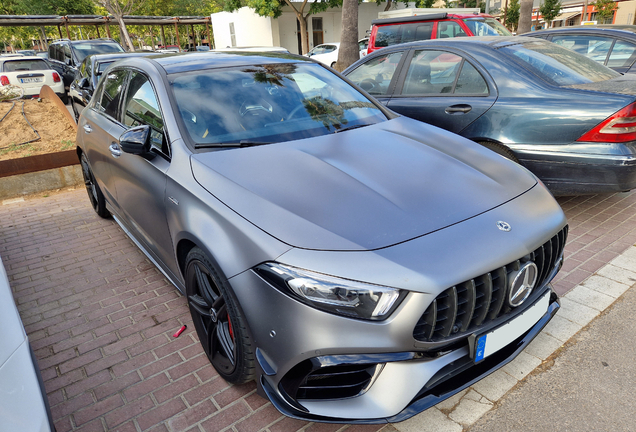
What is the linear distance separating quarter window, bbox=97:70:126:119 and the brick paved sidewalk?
1.29 m

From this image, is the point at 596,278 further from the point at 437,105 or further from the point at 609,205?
the point at 437,105

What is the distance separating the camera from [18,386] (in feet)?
4.85

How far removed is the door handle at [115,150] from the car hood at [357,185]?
4.10 ft

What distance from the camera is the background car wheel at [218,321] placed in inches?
81.8

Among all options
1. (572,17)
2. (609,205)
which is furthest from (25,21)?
(572,17)

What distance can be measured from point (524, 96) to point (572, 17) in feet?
179

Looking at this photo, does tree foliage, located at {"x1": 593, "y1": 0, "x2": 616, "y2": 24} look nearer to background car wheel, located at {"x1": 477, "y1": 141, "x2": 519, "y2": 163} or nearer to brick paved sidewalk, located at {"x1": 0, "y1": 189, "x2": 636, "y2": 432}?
brick paved sidewalk, located at {"x1": 0, "y1": 189, "x2": 636, "y2": 432}

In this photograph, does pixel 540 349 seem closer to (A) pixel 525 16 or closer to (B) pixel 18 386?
(B) pixel 18 386

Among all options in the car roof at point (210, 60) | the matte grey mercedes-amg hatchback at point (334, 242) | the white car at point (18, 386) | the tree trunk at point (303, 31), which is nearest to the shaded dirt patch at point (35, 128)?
the car roof at point (210, 60)

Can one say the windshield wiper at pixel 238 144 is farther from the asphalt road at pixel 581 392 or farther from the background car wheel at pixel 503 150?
the background car wheel at pixel 503 150

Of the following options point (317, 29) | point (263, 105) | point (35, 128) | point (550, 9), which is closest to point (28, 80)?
point (35, 128)

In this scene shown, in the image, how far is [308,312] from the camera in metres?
1.77

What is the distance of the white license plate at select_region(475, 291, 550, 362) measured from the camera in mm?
1907

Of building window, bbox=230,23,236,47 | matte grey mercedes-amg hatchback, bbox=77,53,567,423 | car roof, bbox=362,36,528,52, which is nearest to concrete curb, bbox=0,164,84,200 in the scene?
matte grey mercedes-amg hatchback, bbox=77,53,567,423
